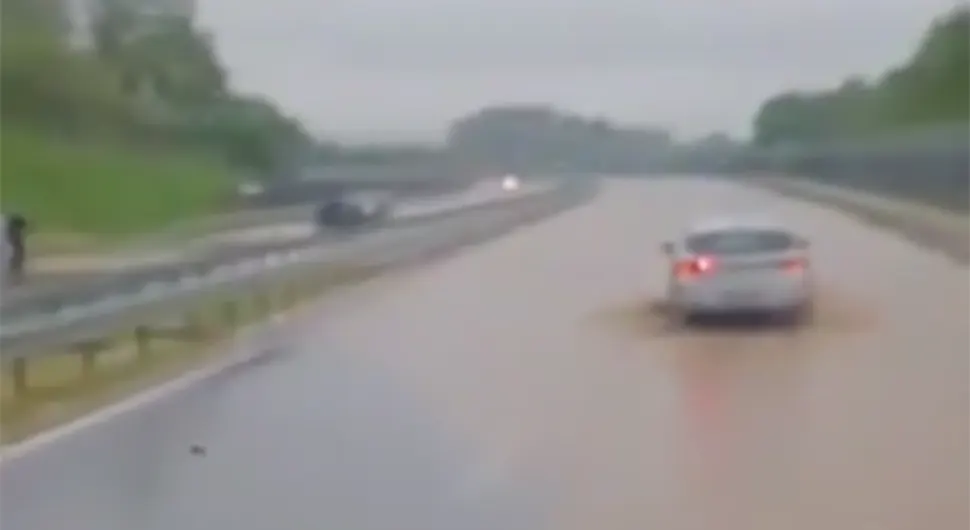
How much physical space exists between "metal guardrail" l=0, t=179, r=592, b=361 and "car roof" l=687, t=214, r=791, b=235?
4634 millimetres

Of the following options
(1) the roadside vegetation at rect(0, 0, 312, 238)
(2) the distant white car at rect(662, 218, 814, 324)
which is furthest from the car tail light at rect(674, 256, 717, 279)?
(1) the roadside vegetation at rect(0, 0, 312, 238)

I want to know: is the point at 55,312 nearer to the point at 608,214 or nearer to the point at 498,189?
the point at 498,189

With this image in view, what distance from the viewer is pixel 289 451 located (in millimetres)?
13859

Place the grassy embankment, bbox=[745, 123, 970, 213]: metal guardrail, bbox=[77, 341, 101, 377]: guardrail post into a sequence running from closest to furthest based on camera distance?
bbox=[77, 341, 101, 377]: guardrail post
the grassy embankment
bbox=[745, 123, 970, 213]: metal guardrail

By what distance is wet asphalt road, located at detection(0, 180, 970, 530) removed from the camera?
1126cm

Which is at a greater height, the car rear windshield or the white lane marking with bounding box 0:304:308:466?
the car rear windshield

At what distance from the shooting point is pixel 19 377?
1767 centimetres

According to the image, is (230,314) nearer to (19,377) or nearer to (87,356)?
(87,356)

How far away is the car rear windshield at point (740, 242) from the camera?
23578 mm

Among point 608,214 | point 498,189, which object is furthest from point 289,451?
point 608,214

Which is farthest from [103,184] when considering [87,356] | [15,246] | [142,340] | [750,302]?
[750,302]

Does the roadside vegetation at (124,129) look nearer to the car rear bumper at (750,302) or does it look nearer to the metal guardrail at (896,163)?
the car rear bumper at (750,302)

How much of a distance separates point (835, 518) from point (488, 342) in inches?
465

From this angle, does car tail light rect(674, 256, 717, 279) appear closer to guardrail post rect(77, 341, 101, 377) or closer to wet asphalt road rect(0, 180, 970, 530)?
wet asphalt road rect(0, 180, 970, 530)
